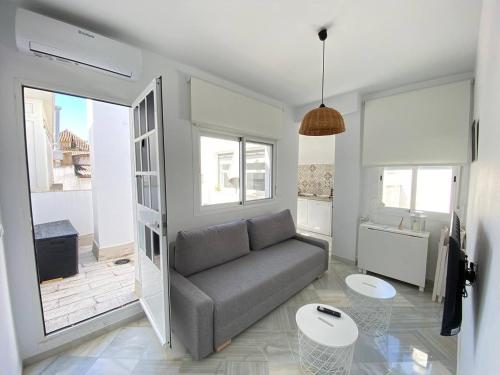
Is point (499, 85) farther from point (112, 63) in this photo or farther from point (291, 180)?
point (291, 180)

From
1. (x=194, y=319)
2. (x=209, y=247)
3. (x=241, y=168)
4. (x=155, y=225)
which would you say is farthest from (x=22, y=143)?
(x=241, y=168)

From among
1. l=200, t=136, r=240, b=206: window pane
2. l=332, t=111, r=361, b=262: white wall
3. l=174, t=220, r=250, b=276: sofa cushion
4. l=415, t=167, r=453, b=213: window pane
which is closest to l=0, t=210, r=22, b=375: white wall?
l=174, t=220, r=250, b=276: sofa cushion

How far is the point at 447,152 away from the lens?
8.09 ft

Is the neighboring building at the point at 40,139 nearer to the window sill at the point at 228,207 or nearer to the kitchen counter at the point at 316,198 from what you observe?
the window sill at the point at 228,207

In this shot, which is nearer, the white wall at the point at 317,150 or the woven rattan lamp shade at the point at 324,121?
the woven rattan lamp shade at the point at 324,121

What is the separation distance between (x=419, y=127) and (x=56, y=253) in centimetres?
498

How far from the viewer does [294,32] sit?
1731mm

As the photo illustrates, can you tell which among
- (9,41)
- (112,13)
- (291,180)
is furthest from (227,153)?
(9,41)

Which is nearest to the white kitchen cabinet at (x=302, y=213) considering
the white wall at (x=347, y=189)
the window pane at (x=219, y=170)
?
the white wall at (x=347, y=189)

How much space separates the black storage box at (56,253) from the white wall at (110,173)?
1.69ft

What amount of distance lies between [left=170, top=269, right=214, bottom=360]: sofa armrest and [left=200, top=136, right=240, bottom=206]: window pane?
1.11 m

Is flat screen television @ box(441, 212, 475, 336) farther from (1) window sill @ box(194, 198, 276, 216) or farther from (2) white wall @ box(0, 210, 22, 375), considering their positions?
(2) white wall @ box(0, 210, 22, 375)

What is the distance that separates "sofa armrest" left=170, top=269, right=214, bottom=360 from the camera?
5.12 feet

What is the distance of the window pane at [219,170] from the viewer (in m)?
2.62
